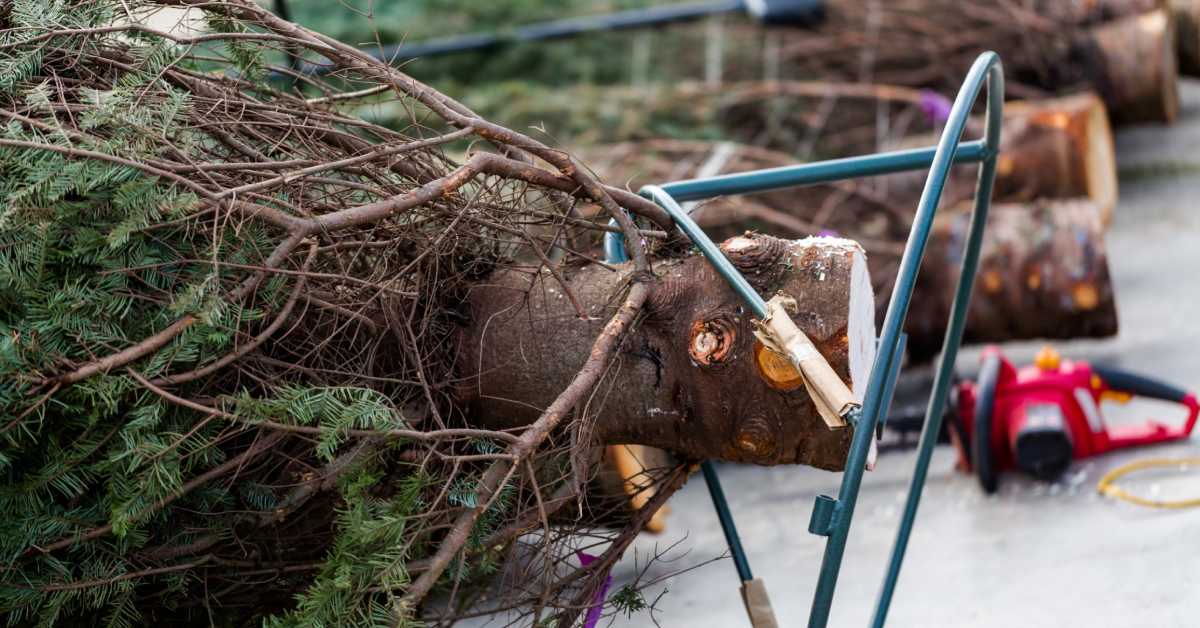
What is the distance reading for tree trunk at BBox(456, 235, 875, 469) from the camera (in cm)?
145

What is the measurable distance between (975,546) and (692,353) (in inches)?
52.0

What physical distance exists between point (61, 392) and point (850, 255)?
0.96 metres

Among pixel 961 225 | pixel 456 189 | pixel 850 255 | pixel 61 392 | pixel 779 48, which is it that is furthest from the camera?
pixel 779 48

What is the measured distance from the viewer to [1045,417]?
2664mm

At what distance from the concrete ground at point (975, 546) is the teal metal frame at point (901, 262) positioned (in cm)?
38

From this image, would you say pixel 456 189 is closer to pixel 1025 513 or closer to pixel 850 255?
pixel 850 255

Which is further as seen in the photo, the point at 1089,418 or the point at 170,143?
A: the point at 1089,418

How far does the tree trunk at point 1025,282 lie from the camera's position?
10.5 feet

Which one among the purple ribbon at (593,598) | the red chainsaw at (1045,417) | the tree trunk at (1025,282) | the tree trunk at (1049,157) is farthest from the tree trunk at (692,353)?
the tree trunk at (1049,157)

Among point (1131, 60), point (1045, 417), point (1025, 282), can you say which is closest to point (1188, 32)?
point (1131, 60)

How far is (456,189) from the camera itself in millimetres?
1353

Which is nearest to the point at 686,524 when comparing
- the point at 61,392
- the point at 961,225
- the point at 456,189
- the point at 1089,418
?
the point at 1089,418

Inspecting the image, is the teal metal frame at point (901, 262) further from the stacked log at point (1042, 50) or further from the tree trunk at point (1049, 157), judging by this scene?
the stacked log at point (1042, 50)

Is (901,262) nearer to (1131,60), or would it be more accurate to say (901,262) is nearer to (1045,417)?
(1045,417)
